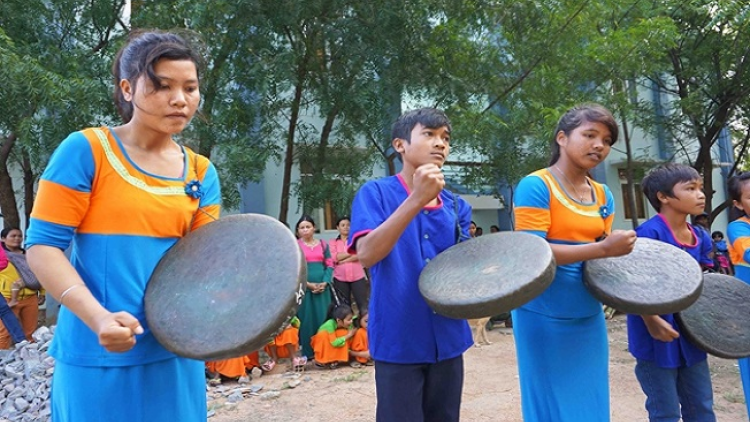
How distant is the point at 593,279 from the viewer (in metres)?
2.18

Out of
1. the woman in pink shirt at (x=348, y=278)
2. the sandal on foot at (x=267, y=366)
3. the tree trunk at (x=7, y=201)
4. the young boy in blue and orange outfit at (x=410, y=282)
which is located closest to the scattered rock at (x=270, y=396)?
the sandal on foot at (x=267, y=366)

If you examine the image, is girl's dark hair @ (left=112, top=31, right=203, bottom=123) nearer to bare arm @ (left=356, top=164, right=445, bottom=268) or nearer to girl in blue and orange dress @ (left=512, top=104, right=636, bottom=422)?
bare arm @ (left=356, top=164, right=445, bottom=268)

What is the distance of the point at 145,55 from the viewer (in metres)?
1.50

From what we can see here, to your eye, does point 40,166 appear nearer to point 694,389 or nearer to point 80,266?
point 80,266

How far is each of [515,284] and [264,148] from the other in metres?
6.16

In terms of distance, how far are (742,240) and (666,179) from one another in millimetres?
667

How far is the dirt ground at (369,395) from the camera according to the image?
4.52 m

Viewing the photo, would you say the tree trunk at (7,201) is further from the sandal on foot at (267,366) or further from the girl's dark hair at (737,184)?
the girl's dark hair at (737,184)

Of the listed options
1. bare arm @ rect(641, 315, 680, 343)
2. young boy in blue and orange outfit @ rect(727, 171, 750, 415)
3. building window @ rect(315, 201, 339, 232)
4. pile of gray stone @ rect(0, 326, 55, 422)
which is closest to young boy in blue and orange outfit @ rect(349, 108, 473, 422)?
bare arm @ rect(641, 315, 680, 343)

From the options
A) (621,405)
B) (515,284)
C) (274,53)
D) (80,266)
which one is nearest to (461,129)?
(274,53)

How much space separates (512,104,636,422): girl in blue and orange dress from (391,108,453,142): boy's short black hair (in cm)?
47

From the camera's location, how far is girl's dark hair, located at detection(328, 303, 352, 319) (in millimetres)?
6610

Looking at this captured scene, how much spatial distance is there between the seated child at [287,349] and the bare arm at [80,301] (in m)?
5.06

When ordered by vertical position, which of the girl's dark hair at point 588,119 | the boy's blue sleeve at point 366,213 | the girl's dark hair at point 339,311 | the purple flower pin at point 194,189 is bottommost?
the girl's dark hair at point 339,311
